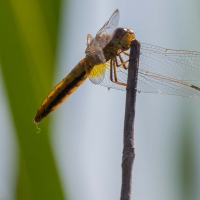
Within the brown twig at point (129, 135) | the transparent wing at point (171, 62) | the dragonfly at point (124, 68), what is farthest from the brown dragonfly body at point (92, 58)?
the brown twig at point (129, 135)

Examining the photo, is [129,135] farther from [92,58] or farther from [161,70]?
[161,70]

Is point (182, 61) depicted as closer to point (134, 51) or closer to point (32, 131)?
point (134, 51)

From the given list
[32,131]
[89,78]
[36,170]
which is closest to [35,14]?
[32,131]

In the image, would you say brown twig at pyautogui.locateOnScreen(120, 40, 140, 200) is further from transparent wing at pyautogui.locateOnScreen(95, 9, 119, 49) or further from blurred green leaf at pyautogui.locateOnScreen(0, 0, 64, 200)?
transparent wing at pyautogui.locateOnScreen(95, 9, 119, 49)

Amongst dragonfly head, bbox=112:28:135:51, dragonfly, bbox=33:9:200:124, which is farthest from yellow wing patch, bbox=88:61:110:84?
dragonfly head, bbox=112:28:135:51

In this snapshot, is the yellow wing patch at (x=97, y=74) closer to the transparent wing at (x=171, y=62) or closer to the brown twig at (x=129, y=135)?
the transparent wing at (x=171, y=62)

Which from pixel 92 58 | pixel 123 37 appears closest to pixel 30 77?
pixel 92 58
